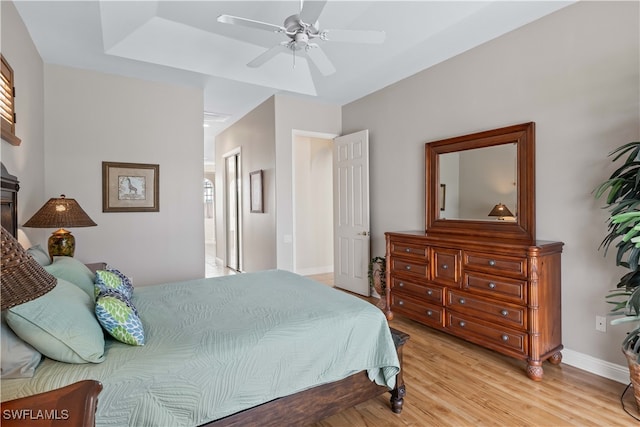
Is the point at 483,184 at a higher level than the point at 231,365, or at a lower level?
higher

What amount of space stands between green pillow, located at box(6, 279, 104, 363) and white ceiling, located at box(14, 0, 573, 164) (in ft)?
8.08

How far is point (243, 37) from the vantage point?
3279mm

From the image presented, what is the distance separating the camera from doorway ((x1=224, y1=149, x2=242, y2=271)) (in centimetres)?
622

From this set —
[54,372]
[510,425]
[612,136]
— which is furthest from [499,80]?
[54,372]

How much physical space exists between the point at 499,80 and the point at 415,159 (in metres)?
1.15

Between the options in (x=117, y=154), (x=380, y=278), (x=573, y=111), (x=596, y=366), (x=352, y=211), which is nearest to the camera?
(x=596, y=366)

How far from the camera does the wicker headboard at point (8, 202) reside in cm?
202

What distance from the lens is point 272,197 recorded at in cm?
473

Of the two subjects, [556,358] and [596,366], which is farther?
[556,358]

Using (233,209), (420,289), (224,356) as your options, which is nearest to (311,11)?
(224,356)

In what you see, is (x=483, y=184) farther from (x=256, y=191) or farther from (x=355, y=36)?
(x=256, y=191)

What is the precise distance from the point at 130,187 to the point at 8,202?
176cm

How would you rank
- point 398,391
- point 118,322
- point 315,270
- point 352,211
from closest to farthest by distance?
point 118,322, point 398,391, point 352,211, point 315,270

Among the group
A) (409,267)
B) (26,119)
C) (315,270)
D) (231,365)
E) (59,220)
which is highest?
(26,119)
